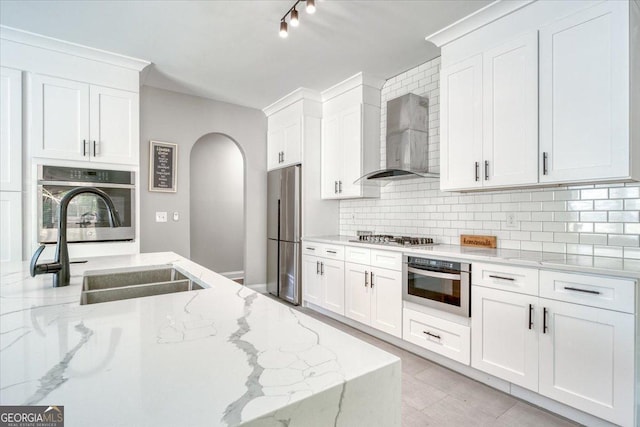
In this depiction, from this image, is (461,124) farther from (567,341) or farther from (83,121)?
(83,121)

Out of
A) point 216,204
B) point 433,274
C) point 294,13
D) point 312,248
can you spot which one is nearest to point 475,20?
point 294,13

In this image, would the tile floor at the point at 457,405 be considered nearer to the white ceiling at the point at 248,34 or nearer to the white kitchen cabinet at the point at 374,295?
the white kitchen cabinet at the point at 374,295

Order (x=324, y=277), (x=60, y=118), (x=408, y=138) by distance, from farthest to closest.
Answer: (x=324, y=277) → (x=408, y=138) → (x=60, y=118)

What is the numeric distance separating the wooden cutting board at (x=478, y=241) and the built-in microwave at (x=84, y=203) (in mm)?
3211

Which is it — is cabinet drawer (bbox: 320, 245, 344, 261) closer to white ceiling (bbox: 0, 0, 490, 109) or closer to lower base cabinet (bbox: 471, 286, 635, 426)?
lower base cabinet (bbox: 471, 286, 635, 426)

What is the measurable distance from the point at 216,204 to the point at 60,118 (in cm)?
288

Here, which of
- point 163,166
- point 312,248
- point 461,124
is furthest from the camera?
point 163,166

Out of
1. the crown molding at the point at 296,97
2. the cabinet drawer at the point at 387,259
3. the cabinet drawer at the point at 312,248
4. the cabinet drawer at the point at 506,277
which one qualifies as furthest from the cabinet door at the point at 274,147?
the cabinet drawer at the point at 506,277

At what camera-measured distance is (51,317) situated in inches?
35.8

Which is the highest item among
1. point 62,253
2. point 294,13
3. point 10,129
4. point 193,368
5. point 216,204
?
point 294,13

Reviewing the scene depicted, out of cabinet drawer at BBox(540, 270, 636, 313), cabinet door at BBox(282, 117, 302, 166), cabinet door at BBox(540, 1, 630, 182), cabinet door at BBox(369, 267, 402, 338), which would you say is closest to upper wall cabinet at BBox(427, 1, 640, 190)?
cabinet door at BBox(540, 1, 630, 182)

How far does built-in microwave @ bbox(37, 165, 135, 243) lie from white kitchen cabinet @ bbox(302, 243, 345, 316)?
196 cm

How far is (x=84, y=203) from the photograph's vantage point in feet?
9.86

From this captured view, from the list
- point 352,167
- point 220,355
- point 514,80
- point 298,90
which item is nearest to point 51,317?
point 220,355
